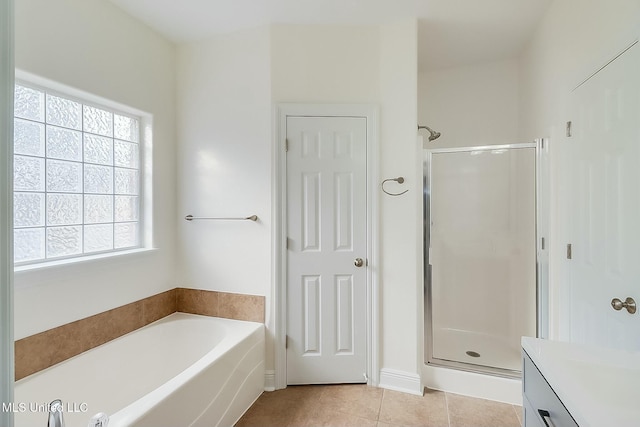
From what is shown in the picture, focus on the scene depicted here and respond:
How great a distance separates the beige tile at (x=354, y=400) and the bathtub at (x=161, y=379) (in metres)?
0.48

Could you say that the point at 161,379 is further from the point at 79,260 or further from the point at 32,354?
the point at 79,260

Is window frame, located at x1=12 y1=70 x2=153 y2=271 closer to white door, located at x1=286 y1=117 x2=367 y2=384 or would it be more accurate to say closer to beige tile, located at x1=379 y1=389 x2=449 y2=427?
white door, located at x1=286 y1=117 x2=367 y2=384

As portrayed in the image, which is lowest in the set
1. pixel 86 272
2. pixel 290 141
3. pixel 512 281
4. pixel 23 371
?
pixel 23 371

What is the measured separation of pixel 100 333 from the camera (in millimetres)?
1800

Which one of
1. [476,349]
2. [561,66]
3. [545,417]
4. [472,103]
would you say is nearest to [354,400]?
[476,349]

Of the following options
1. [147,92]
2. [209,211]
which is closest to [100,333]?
[209,211]

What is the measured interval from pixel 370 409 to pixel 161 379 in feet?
4.44

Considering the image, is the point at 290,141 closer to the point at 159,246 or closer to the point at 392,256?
the point at 392,256

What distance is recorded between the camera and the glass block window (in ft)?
5.02

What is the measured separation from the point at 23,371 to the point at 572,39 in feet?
11.0

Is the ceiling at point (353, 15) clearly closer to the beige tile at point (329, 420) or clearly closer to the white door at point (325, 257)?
the white door at point (325, 257)

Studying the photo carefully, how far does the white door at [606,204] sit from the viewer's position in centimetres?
120

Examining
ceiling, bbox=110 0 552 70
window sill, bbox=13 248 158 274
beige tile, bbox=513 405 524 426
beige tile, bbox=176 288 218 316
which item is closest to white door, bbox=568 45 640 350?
beige tile, bbox=513 405 524 426

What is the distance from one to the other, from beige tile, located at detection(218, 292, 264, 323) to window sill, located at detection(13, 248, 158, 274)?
0.64 meters
